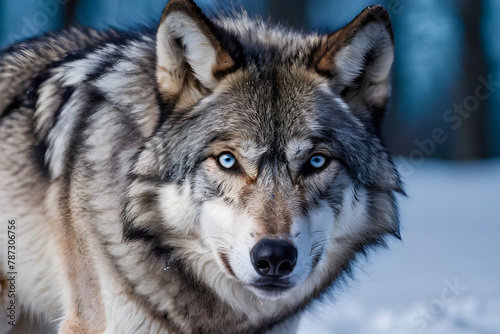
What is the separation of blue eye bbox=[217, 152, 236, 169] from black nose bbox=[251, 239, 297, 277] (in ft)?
1.34

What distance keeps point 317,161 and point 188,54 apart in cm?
74

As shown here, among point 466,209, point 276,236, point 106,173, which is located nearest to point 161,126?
point 106,173

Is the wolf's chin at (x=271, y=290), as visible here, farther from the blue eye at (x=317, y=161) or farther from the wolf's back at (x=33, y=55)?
the wolf's back at (x=33, y=55)

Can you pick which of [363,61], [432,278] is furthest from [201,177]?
[432,278]

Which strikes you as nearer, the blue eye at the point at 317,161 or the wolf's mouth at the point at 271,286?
the wolf's mouth at the point at 271,286

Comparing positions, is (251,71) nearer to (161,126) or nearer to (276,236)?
(161,126)

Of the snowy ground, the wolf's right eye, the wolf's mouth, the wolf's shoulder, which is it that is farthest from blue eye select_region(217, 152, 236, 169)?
the wolf's shoulder

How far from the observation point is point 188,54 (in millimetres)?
2723

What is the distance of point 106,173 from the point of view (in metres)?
2.96

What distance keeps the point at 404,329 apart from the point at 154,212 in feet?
8.29

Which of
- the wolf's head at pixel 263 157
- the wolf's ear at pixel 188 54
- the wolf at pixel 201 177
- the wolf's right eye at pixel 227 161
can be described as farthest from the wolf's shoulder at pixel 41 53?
the wolf's right eye at pixel 227 161

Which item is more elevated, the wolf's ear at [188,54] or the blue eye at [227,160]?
the wolf's ear at [188,54]

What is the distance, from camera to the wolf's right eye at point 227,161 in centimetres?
259

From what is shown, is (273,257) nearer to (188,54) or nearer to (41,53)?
(188,54)
